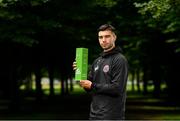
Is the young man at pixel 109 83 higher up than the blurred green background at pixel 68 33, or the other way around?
the blurred green background at pixel 68 33

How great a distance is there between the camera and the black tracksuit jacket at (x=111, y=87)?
19.7 feet

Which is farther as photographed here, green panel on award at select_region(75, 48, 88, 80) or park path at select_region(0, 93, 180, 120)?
park path at select_region(0, 93, 180, 120)

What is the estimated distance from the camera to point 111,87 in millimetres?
5988

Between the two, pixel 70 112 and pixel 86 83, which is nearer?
pixel 86 83

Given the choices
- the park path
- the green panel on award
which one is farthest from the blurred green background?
the green panel on award

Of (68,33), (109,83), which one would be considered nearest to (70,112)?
(68,33)

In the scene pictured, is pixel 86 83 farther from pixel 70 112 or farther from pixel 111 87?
pixel 70 112

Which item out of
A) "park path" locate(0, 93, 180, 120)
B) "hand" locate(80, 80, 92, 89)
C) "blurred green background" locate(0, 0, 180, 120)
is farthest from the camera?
"park path" locate(0, 93, 180, 120)

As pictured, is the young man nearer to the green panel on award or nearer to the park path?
the green panel on award

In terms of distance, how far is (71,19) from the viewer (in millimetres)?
27453

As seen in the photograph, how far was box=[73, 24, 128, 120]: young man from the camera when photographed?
6016 mm

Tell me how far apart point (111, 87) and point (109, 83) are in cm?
10

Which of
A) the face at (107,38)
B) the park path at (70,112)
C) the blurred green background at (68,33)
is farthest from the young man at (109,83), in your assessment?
the park path at (70,112)

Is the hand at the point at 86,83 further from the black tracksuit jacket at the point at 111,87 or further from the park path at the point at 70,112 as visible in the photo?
the park path at the point at 70,112
